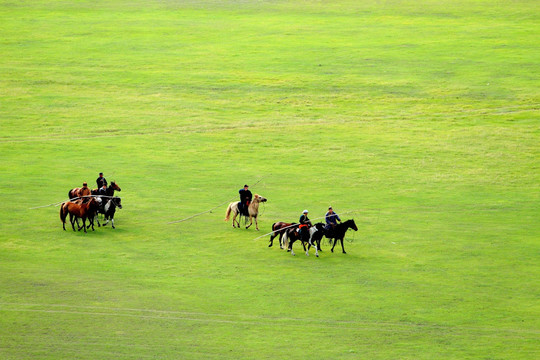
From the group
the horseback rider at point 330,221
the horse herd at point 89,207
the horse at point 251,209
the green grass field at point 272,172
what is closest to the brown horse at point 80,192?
the horse herd at point 89,207

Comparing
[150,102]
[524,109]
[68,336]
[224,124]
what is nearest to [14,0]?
[150,102]

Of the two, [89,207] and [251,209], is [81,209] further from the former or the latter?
[251,209]

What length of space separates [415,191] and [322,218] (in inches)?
315

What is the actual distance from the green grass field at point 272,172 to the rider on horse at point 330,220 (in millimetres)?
1033

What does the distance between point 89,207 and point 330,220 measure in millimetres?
9825

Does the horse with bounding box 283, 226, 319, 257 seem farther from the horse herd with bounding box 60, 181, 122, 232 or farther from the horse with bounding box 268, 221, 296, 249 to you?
the horse herd with bounding box 60, 181, 122, 232

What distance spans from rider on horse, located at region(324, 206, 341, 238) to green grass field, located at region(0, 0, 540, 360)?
1033mm

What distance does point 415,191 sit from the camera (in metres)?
40.8

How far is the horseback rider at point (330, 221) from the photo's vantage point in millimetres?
31016

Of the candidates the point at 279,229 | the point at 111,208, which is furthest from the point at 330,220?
the point at 111,208

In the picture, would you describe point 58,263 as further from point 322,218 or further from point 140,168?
point 140,168

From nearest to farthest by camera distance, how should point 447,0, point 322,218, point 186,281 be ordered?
point 186,281
point 322,218
point 447,0

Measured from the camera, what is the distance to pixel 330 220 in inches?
1238

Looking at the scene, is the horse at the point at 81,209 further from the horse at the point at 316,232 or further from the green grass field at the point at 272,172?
the horse at the point at 316,232
